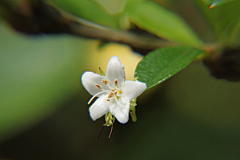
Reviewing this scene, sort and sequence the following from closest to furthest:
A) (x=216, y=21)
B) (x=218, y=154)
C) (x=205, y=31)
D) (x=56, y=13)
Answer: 1. (x=216, y=21)
2. (x=56, y=13)
3. (x=218, y=154)
4. (x=205, y=31)

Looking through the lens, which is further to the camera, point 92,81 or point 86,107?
point 86,107

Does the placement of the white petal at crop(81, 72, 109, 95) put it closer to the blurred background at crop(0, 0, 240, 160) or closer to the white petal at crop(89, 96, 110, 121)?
the white petal at crop(89, 96, 110, 121)

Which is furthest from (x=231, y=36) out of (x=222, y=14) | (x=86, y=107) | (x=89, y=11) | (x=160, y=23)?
(x=86, y=107)

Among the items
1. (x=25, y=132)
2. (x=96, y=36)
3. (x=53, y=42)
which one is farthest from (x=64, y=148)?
(x=96, y=36)

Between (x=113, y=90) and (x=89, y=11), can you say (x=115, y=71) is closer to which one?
(x=113, y=90)

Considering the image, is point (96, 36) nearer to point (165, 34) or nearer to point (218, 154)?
point (165, 34)

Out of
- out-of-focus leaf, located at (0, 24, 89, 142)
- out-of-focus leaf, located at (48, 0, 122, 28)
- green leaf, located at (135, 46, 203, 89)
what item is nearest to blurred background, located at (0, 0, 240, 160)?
out-of-focus leaf, located at (0, 24, 89, 142)
